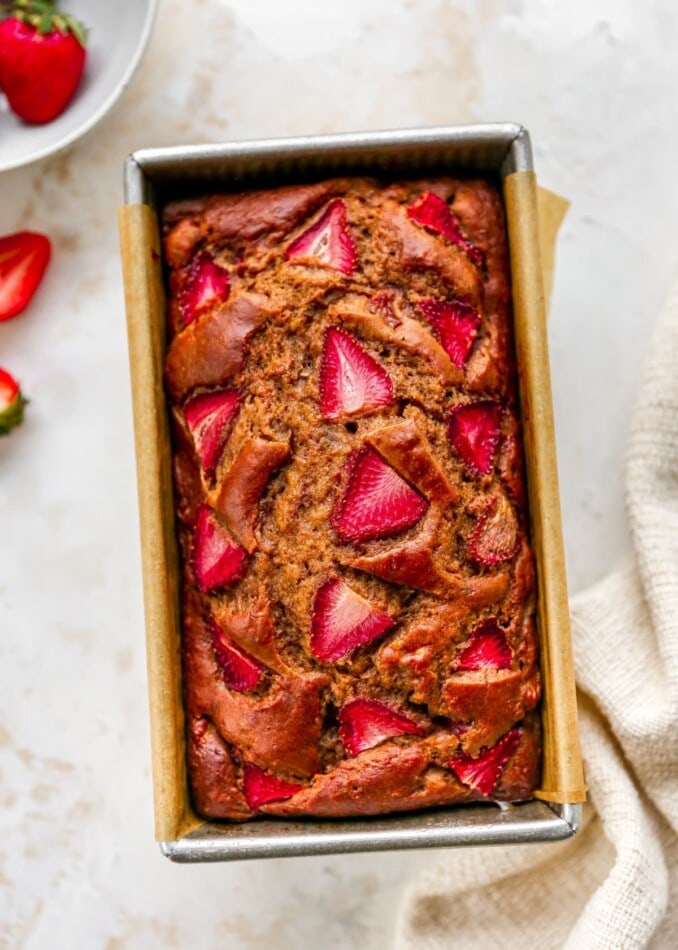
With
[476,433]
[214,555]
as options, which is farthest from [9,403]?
[476,433]

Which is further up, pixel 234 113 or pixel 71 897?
pixel 234 113

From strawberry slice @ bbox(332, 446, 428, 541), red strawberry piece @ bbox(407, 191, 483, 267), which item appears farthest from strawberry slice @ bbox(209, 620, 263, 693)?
red strawberry piece @ bbox(407, 191, 483, 267)

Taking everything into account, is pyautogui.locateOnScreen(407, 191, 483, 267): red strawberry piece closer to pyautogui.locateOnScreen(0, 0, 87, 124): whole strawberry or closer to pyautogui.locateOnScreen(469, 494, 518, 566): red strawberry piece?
pyautogui.locateOnScreen(469, 494, 518, 566): red strawberry piece

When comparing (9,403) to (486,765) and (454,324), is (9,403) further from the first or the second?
(486,765)

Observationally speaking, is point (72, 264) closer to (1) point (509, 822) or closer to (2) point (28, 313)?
(2) point (28, 313)

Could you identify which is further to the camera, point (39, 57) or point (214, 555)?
point (39, 57)

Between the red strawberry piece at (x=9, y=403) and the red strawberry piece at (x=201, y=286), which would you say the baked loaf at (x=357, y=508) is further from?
the red strawberry piece at (x=9, y=403)

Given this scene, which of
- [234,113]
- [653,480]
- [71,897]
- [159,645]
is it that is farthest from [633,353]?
[71,897]
